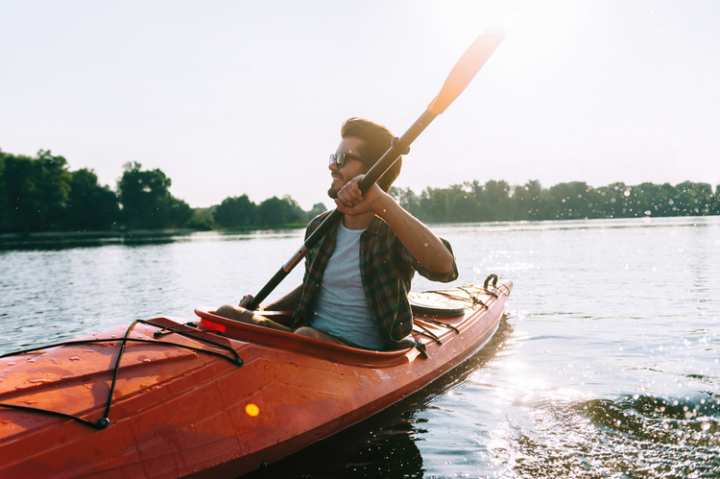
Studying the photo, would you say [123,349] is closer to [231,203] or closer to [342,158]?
[342,158]

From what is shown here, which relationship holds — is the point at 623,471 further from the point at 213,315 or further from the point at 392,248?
the point at 213,315

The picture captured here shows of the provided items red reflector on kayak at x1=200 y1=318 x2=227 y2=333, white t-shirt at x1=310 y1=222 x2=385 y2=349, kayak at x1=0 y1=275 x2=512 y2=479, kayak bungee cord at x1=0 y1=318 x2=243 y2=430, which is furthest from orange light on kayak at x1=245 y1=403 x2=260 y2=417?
white t-shirt at x1=310 y1=222 x2=385 y2=349

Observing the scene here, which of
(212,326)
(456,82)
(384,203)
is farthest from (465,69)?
(212,326)

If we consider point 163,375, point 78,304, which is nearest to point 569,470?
point 163,375

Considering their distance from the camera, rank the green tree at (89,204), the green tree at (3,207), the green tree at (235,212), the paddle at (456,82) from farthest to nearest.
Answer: the green tree at (235,212) < the green tree at (89,204) < the green tree at (3,207) < the paddle at (456,82)

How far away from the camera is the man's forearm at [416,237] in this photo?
361cm

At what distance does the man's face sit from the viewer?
3965 mm

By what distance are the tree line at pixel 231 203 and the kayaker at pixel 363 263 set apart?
7698 centimetres

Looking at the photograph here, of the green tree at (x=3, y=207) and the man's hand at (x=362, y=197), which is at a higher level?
the green tree at (x=3, y=207)

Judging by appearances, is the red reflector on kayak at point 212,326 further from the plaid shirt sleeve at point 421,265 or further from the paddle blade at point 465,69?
the paddle blade at point 465,69

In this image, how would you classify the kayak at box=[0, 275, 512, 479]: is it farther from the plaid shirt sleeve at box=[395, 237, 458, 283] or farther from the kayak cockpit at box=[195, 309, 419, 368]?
the plaid shirt sleeve at box=[395, 237, 458, 283]

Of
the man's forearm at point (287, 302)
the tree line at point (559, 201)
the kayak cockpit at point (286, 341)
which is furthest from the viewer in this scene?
the tree line at point (559, 201)

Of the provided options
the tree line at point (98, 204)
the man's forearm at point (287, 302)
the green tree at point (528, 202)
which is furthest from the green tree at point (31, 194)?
the man's forearm at point (287, 302)

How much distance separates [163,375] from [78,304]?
36.9ft
